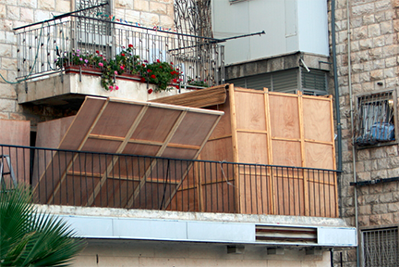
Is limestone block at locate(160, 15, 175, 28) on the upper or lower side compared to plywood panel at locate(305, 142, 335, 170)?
upper

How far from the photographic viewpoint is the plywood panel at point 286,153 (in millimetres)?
15484

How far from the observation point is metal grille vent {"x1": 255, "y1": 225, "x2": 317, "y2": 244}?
47.5ft

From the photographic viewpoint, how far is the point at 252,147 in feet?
49.8

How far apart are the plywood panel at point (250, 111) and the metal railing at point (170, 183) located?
0.78m

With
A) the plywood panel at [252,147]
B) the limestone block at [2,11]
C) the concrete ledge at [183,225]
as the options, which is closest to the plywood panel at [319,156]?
the plywood panel at [252,147]

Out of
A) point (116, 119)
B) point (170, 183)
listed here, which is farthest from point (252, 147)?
point (116, 119)

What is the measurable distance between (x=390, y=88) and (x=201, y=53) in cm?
448

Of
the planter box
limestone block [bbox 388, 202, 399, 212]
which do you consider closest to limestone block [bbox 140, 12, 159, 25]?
the planter box

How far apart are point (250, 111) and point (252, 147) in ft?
2.25

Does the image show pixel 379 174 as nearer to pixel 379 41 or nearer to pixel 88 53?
pixel 379 41

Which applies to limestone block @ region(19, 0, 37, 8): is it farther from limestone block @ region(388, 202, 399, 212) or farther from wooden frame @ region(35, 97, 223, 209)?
limestone block @ region(388, 202, 399, 212)

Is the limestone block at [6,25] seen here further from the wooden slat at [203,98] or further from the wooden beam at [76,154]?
the wooden beam at [76,154]

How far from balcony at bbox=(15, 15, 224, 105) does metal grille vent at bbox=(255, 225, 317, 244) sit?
392cm

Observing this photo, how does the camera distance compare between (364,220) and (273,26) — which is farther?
(273,26)
